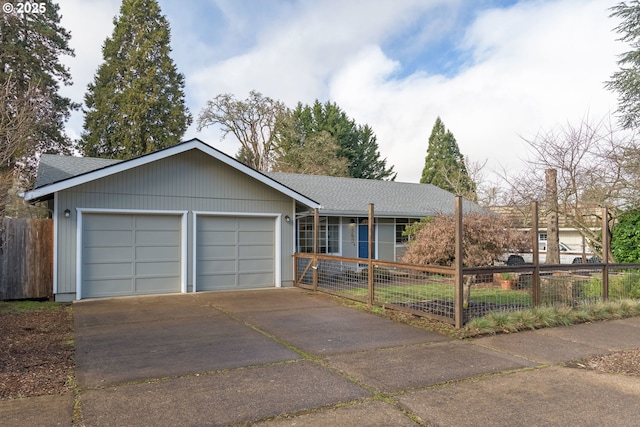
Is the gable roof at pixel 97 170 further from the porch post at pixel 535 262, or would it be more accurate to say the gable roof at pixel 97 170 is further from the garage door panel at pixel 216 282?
the porch post at pixel 535 262

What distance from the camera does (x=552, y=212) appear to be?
11836mm

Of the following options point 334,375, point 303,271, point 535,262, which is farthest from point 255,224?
point 334,375

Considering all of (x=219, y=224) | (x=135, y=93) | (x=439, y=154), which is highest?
(x=135, y=93)

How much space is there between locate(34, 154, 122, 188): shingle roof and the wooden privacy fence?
1611 millimetres

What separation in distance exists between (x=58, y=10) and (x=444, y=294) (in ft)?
88.3

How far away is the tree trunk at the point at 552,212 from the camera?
11.2m

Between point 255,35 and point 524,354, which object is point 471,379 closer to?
point 524,354

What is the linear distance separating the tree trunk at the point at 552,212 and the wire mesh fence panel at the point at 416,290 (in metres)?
5.12

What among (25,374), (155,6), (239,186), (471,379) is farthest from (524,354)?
(155,6)

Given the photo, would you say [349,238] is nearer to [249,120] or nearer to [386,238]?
[386,238]

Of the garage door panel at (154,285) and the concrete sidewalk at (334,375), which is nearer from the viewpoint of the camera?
the concrete sidewalk at (334,375)

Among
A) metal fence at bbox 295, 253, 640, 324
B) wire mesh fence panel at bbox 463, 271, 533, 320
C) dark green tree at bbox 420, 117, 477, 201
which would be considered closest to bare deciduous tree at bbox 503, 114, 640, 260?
metal fence at bbox 295, 253, 640, 324

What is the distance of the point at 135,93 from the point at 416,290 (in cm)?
2501

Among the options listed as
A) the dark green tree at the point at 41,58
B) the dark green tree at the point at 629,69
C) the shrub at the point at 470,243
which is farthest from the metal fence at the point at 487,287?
the dark green tree at the point at 41,58
